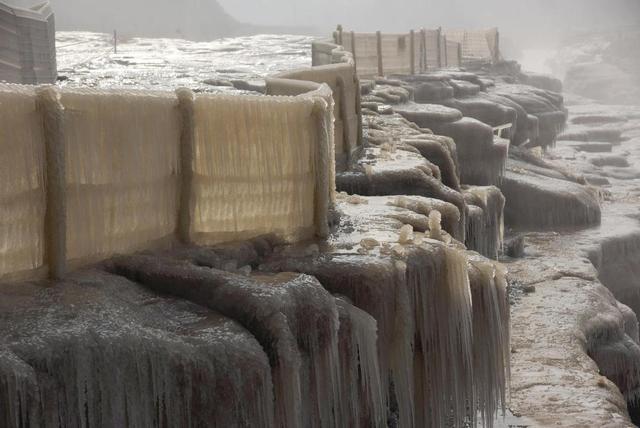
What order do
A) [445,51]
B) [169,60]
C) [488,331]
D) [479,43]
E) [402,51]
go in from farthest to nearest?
[479,43]
[445,51]
[402,51]
[169,60]
[488,331]

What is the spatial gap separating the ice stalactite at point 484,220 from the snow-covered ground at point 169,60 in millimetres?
4820

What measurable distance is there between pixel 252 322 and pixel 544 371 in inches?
238

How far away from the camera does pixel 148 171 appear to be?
22.5 feet

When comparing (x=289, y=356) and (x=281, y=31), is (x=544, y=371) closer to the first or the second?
(x=289, y=356)

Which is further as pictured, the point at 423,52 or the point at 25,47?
the point at 423,52

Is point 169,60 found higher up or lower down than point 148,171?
lower down

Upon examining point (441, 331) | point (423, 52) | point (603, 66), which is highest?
point (423, 52)

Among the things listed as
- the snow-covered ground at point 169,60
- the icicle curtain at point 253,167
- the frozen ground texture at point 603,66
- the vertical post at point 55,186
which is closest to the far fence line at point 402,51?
the snow-covered ground at point 169,60

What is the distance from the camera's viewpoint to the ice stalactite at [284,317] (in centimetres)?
595

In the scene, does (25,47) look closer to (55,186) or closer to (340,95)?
(340,95)

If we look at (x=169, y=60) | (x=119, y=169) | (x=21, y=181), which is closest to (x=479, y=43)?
(x=169, y=60)

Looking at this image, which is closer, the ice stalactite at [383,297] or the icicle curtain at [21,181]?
the icicle curtain at [21,181]

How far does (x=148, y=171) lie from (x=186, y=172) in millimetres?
390

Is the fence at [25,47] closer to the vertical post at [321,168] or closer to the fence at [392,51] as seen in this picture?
the vertical post at [321,168]
